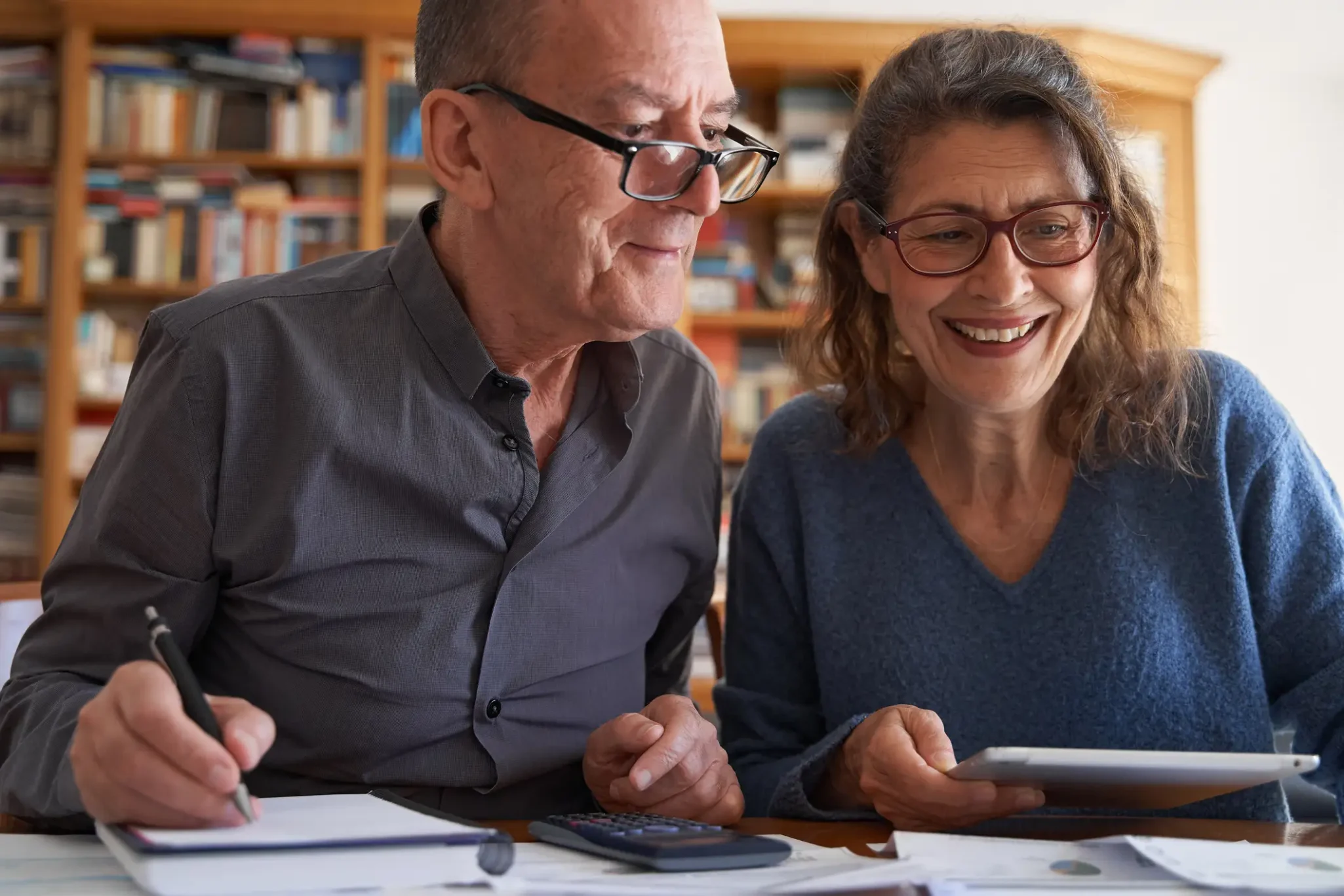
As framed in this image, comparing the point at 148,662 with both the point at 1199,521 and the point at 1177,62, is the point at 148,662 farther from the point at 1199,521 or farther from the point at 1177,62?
the point at 1177,62

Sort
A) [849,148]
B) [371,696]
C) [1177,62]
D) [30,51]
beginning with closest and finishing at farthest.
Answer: [371,696]
[849,148]
[30,51]
[1177,62]

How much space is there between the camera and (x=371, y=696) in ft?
Answer: 3.81

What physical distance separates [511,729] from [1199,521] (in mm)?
767

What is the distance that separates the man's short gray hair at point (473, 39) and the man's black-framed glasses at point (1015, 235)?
455 mm

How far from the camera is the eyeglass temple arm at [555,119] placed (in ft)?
3.80

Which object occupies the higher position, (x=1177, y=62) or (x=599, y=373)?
(x=1177, y=62)

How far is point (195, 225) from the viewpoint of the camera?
4566 mm

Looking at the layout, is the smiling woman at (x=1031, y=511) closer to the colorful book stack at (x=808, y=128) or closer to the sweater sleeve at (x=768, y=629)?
the sweater sleeve at (x=768, y=629)

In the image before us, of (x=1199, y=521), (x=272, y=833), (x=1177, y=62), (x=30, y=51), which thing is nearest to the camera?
(x=272, y=833)

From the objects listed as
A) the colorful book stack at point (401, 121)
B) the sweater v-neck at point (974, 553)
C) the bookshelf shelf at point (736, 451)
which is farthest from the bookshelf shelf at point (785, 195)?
the sweater v-neck at point (974, 553)

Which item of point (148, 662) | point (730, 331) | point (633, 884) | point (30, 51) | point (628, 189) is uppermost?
point (30, 51)

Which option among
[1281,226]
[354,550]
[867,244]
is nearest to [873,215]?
[867,244]

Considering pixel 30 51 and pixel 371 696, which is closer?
pixel 371 696

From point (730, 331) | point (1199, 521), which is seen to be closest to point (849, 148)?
point (1199, 521)
